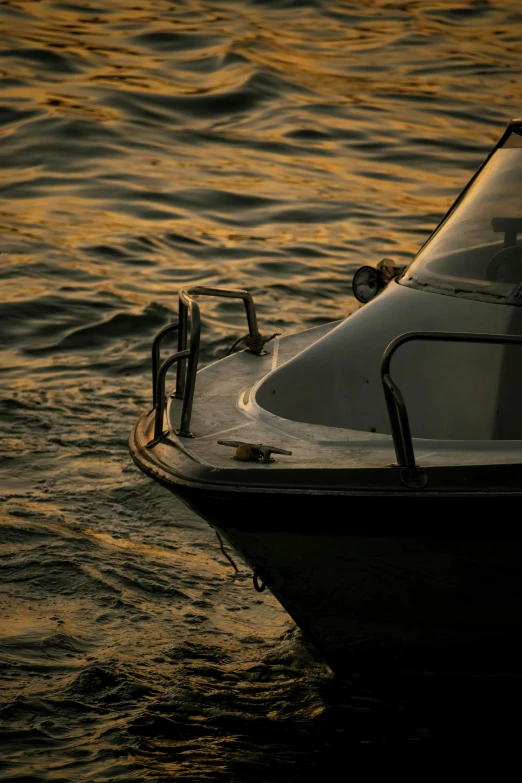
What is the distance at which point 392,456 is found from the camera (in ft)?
13.0

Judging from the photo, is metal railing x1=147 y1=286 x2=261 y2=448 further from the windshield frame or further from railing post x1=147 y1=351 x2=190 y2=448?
the windshield frame

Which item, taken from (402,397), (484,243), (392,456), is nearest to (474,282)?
(484,243)

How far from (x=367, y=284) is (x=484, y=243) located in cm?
73

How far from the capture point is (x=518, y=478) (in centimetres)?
367

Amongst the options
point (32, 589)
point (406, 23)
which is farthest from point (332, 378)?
A: point (406, 23)

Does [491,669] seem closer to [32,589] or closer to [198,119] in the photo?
[32,589]

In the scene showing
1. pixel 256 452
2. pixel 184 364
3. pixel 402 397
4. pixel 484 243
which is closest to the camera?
pixel 402 397

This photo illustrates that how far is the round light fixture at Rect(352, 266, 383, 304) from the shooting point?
5266mm

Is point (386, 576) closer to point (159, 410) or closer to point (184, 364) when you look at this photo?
point (159, 410)

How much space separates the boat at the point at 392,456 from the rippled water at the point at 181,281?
43cm

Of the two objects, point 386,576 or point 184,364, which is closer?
point 386,576

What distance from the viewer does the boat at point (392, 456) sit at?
12.3ft

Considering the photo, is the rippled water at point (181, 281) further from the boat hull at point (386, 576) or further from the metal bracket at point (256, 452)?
the metal bracket at point (256, 452)

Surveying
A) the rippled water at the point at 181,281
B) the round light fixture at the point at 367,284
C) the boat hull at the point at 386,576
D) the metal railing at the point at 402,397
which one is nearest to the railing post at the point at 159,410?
the boat hull at the point at 386,576
